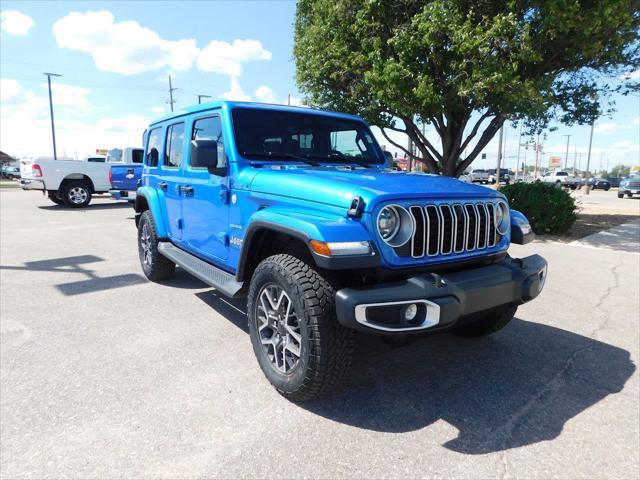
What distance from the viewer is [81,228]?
9.83 m

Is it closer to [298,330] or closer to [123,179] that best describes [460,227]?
[298,330]

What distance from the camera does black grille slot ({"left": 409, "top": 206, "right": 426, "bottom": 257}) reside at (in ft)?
8.34

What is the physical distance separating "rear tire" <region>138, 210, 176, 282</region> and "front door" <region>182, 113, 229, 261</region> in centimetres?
87

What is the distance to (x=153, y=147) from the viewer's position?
215 inches

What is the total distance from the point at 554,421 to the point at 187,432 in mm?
2166

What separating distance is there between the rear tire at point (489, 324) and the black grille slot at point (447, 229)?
0.92m

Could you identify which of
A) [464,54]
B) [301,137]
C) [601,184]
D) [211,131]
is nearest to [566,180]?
[601,184]

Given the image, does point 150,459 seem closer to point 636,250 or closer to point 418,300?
point 418,300

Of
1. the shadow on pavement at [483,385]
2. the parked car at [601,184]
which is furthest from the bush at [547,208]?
the parked car at [601,184]

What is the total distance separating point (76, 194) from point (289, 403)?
14.4 metres

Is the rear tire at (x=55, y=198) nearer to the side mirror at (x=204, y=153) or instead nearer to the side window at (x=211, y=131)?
the side window at (x=211, y=131)

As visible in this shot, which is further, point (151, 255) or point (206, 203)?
point (151, 255)

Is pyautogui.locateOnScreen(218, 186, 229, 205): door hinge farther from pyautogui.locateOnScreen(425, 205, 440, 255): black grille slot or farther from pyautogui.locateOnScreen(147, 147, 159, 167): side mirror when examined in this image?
pyautogui.locateOnScreen(147, 147, 159, 167): side mirror

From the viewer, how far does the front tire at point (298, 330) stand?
241 cm
